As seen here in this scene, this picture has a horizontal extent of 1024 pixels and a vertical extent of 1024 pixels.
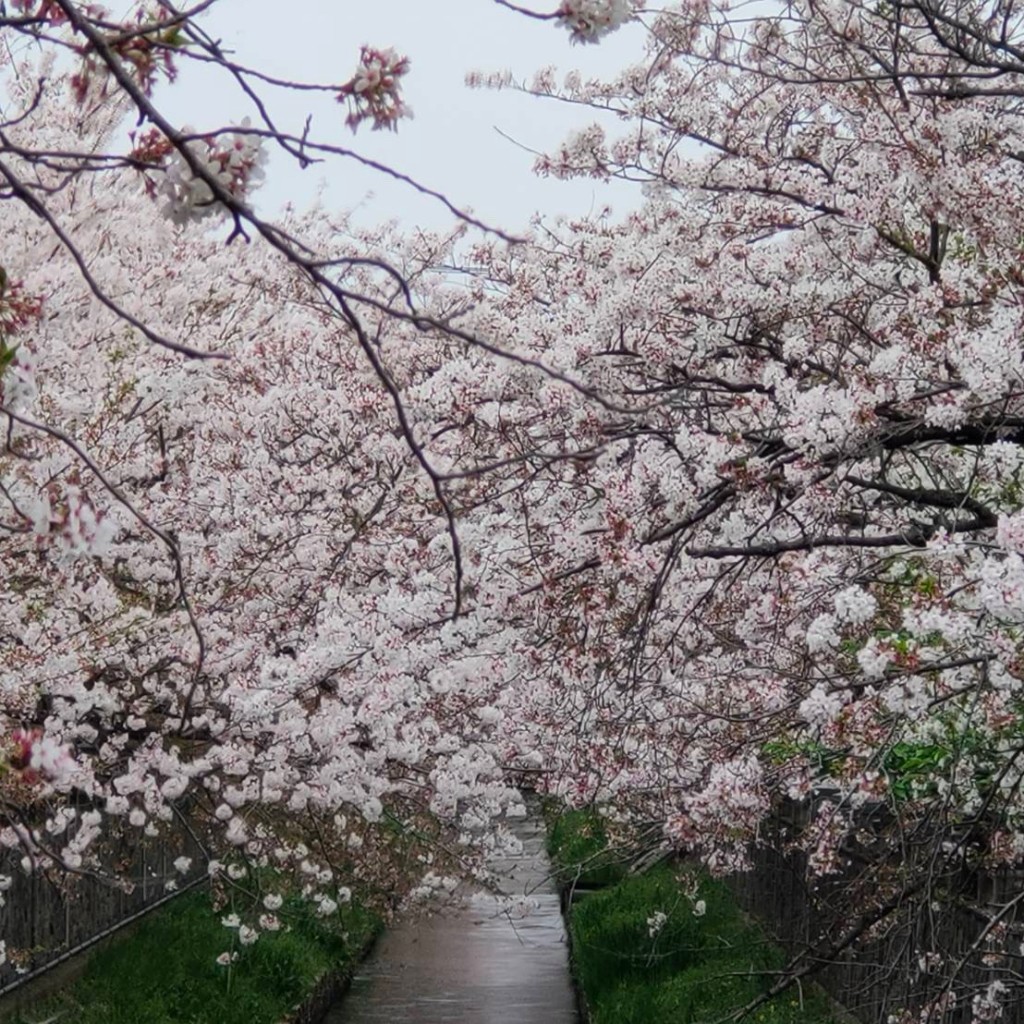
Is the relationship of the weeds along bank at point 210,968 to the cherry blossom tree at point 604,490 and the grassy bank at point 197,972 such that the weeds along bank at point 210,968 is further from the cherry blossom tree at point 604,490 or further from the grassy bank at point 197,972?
the cherry blossom tree at point 604,490

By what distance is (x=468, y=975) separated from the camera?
19109 mm

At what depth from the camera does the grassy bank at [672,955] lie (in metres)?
11.2

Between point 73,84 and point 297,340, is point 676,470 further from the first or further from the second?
point 297,340

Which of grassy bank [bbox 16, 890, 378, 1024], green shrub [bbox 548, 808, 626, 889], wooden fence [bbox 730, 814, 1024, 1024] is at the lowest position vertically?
wooden fence [bbox 730, 814, 1024, 1024]

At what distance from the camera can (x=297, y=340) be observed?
1259 centimetres

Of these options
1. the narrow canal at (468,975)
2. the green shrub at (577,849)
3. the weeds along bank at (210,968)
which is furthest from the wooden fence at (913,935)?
the green shrub at (577,849)

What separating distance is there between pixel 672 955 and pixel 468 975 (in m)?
6.20

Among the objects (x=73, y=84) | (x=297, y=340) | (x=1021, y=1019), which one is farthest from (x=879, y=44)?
(x=297, y=340)

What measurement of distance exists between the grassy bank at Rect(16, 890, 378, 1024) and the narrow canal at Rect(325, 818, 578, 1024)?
0.71 meters

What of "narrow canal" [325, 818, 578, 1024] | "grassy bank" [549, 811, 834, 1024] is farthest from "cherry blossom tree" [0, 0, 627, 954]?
"narrow canal" [325, 818, 578, 1024]

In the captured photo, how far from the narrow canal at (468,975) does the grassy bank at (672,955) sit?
0.70 m

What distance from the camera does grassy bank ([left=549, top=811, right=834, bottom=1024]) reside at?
11.2 m

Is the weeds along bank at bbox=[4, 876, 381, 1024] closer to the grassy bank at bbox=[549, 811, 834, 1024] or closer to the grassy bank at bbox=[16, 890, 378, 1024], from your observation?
the grassy bank at bbox=[16, 890, 378, 1024]

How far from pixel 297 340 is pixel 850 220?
673cm
